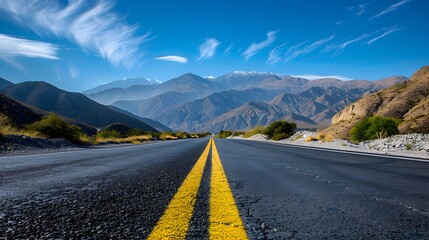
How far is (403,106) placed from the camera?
148ft

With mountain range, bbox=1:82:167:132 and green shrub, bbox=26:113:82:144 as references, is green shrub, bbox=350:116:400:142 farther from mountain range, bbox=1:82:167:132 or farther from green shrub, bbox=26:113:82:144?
mountain range, bbox=1:82:167:132

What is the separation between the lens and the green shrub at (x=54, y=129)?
62.4ft

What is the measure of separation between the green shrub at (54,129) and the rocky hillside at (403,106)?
114 ft

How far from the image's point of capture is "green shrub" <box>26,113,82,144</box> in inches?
748

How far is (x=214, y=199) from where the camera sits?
2652mm

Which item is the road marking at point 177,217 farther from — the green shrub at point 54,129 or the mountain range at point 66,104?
the mountain range at point 66,104

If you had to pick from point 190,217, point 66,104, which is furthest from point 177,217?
point 66,104

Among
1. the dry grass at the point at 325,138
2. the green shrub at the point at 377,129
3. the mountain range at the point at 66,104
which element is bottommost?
the dry grass at the point at 325,138

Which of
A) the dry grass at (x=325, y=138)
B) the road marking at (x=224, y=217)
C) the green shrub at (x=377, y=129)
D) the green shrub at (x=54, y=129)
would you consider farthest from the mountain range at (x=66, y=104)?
the road marking at (x=224, y=217)

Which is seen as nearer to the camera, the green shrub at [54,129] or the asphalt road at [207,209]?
the asphalt road at [207,209]

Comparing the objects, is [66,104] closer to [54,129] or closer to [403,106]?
[54,129]

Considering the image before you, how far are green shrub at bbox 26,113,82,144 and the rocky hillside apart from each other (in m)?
34.7

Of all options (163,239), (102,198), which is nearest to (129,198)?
(102,198)

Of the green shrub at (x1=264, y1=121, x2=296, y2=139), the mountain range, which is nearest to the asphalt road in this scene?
the green shrub at (x1=264, y1=121, x2=296, y2=139)
